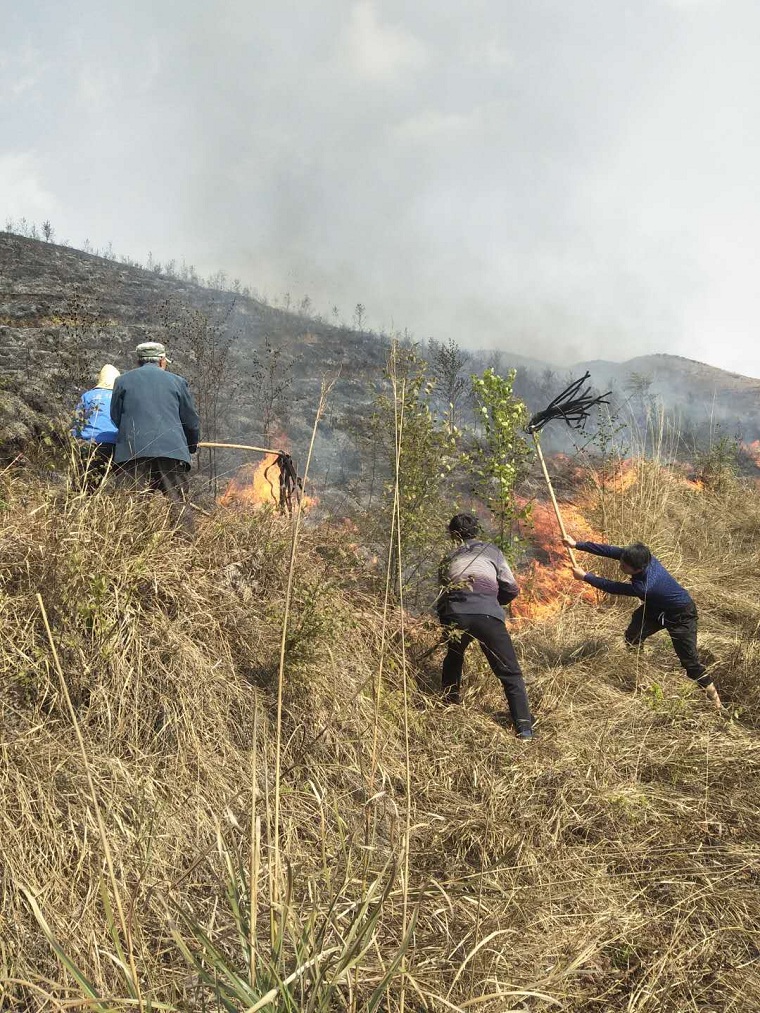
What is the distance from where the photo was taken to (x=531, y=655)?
5.21 m

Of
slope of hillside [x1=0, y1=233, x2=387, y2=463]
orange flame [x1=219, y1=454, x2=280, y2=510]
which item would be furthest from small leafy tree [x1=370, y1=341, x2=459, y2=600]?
orange flame [x1=219, y1=454, x2=280, y2=510]

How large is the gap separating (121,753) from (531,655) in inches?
140

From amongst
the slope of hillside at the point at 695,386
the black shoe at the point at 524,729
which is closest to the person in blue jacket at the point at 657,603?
the black shoe at the point at 524,729

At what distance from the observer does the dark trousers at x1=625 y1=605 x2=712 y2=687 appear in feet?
14.6

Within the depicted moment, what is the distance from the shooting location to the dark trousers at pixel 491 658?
381 cm

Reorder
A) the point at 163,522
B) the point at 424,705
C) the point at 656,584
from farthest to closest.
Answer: the point at 656,584 → the point at 424,705 → the point at 163,522

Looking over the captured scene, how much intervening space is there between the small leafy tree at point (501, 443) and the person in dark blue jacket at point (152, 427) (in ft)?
7.58

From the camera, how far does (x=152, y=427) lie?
155 inches

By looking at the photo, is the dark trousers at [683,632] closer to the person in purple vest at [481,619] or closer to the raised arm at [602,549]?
the raised arm at [602,549]

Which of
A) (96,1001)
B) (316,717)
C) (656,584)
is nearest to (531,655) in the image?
(656,584)

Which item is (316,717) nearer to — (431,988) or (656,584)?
(431,988)

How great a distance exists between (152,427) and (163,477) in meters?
0.32

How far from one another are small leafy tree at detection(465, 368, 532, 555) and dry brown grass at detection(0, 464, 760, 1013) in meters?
1.80

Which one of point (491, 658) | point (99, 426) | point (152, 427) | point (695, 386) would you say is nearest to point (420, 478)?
point (491, 658)
